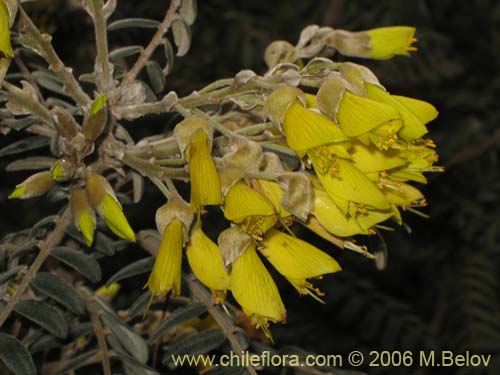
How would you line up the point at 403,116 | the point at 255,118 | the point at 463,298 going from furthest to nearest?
the point at 463,298 < the point at 255,118 < the point at 403,116

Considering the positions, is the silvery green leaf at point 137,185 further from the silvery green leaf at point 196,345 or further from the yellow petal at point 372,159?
the yellow petal at point 372,159

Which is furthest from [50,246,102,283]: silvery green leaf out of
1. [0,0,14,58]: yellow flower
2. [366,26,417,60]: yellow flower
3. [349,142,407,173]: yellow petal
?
[366,26,417,60]: yellow flower

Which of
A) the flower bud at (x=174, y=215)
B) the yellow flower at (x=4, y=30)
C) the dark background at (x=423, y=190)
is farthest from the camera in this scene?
the dark background at (x=423, y=190)

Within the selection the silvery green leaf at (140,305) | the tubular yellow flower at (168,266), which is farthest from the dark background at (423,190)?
the tubular yellow flower at (168,266)

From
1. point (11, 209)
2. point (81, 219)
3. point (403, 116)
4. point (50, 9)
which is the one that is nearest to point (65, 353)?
point (81, 219)

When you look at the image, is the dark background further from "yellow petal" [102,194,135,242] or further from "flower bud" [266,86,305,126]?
"flower bud" [266,86,305,126]

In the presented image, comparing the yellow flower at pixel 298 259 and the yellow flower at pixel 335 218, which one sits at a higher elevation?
the yellow flower at pixel 335 218

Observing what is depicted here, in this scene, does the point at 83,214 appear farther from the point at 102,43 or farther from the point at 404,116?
the point at 404,116

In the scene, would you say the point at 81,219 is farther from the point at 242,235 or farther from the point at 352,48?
the point at 352,48

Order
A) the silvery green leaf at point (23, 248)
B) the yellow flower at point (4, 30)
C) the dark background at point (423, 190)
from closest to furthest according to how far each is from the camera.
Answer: the yellow flower at point (4, 30)
the silvery green leaf at point (23, 248)
the dark background at point (423, 190)
